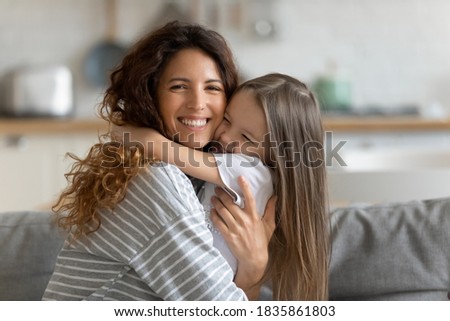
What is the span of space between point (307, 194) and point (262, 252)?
0.49 ft

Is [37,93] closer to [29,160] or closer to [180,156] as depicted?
[29,160]

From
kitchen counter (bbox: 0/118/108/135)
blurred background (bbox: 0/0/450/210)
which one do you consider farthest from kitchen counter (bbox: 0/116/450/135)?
blurred background (bbox: 0/0/450/210)

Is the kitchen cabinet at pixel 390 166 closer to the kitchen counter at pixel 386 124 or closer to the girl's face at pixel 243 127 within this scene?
the kitchen counter at pixel 386 124

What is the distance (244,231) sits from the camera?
141 centimetres

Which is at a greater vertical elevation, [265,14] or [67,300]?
[265,14]

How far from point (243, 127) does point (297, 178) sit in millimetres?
148

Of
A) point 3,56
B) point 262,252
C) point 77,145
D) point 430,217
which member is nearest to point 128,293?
point 262,252

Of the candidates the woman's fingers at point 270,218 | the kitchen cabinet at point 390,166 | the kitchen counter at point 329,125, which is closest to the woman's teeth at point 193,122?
the woman's fingers at point 270,218

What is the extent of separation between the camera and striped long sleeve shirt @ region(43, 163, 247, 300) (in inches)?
50.8

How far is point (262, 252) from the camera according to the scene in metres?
1.45

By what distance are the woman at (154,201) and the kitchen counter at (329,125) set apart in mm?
2739

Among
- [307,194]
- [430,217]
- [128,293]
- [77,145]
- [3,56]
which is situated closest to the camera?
[128,293]

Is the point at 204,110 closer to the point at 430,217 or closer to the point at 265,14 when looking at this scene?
the point at 430,217

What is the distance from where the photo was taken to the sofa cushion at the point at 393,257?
5.52 ft
